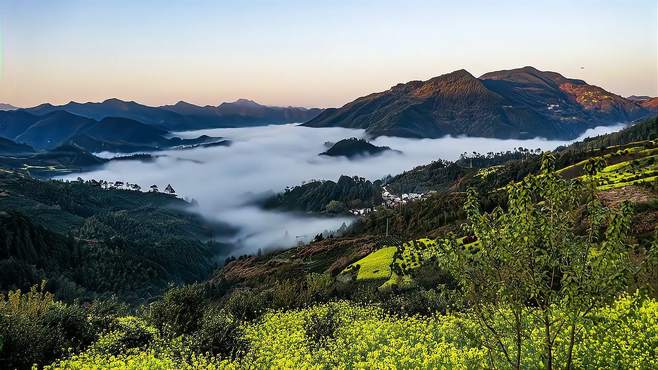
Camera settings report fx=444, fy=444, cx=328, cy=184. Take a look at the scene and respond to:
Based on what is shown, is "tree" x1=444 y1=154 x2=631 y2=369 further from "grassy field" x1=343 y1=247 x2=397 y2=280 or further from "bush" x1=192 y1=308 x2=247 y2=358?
"grassy field" x1=343 y1=247 x2=397 y2=280

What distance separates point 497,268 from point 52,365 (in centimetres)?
1513

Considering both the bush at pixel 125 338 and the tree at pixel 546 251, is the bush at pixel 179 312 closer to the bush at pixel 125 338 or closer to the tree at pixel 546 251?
the bush at pixel 125 338

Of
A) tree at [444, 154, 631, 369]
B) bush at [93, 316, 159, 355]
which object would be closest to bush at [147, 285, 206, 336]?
bush at [93, 316, 159, 355]

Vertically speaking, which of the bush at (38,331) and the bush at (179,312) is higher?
the bush at (38,331)

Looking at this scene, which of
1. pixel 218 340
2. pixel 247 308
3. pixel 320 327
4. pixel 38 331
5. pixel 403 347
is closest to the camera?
pixel 403 347

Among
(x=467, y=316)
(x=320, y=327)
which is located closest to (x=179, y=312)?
(x=320, y=327)

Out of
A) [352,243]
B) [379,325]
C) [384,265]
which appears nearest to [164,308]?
[379,325]

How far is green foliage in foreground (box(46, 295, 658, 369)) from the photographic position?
46.6 ft

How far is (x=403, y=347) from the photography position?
1602 centimetres

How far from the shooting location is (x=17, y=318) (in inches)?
675

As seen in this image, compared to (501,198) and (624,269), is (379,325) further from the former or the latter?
(501,198)

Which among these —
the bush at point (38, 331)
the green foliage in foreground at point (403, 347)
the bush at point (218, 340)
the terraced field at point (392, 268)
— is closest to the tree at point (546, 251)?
the green foliage in foreground at point (403, 347)

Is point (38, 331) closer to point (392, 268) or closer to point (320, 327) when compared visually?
point (320, 327)

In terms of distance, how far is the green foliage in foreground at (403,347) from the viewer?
14.2m
